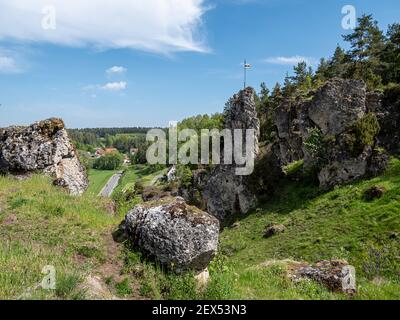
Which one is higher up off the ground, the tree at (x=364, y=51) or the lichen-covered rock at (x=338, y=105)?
the tree at (x=364, y=51)

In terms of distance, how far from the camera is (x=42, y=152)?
68.0 ft

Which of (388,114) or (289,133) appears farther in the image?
(289,133)

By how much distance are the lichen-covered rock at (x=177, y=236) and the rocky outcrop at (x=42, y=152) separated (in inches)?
362

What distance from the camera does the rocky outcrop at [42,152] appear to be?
66.5 ft

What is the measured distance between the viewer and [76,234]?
12.6m

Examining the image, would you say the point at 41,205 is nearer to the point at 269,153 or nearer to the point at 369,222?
the point at 369,222

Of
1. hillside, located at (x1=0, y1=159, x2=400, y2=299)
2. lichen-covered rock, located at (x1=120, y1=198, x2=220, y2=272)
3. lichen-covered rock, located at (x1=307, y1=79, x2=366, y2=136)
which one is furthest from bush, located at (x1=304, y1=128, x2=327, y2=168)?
lichen-covered rock, located at (x1=120, y1=198, x2=220, y2=272)

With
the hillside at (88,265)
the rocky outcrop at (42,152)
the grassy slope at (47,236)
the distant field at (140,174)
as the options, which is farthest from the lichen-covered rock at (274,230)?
the distant field at (140,174)

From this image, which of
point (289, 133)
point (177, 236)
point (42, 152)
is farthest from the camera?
point (289, 133)

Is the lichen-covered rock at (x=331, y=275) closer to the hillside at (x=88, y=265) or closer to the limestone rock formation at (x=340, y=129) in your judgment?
the hillside at (x=88, y=265)

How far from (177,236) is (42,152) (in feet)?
41.1

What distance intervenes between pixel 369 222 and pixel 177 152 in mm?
104355

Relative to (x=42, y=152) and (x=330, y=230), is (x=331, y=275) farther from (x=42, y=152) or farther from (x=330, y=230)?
(x=330, y=230)

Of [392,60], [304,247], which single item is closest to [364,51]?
[392,60]
